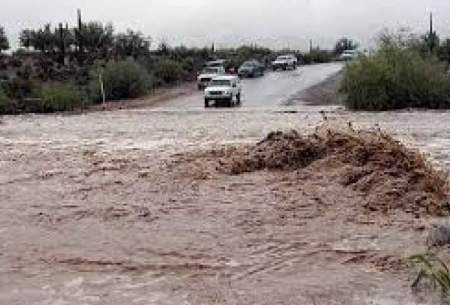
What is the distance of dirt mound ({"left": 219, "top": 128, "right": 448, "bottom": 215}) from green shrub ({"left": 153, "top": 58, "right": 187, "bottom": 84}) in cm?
4591

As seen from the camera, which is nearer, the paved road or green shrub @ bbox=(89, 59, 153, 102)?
the paved road

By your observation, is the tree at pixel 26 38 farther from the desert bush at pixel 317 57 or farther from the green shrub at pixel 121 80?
the desert bush at pixel 317 57

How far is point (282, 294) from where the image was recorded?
9.44 m

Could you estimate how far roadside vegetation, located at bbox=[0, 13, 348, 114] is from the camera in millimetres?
46094

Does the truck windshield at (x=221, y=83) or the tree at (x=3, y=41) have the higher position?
the tree at (x=3, y=41)

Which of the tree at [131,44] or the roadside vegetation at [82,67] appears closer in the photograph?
the roadside vegetation at [82,67]

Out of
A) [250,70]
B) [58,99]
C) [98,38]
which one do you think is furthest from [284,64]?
[58,99]

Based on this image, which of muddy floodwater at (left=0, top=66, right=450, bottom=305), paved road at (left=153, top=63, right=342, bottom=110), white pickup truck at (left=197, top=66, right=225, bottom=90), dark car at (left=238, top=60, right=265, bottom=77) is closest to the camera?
muddy floodwater at (left=0, top=66, right=450, bottom=305)

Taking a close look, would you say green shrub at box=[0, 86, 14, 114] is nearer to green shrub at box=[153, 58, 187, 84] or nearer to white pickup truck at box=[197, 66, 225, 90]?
white pickup truck at box=[197, 66, 225, 90]

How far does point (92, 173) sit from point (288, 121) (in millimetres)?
13421

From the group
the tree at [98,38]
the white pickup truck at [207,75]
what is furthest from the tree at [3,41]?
the white pickup truck at [207,75]

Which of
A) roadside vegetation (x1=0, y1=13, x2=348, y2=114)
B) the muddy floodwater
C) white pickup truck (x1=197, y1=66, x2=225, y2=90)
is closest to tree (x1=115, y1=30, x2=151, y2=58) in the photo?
roadside vegetation (x1=0, y1=13, x2=348, y2=114)

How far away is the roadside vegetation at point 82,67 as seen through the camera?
4609cm

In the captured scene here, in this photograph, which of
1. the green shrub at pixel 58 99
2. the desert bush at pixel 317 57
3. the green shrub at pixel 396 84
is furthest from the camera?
the desert bush at pixel 317 57
